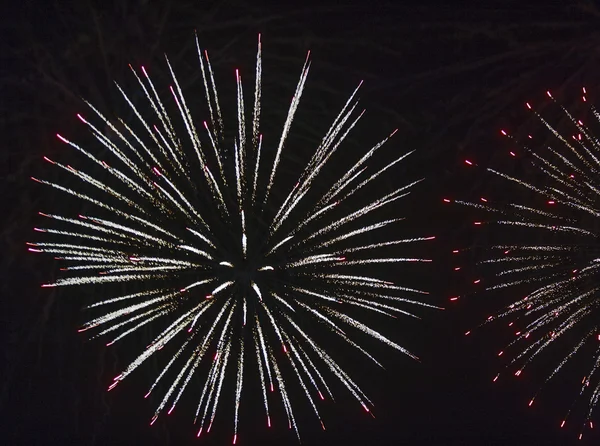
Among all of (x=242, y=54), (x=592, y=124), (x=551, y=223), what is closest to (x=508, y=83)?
(x=592, y=124)

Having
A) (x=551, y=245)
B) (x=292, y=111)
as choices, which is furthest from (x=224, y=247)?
(x=551, y=245)

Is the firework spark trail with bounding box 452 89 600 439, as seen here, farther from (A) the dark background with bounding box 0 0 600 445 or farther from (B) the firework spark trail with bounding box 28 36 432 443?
(B) the firework spark trail with bounding box 28 36 432 443

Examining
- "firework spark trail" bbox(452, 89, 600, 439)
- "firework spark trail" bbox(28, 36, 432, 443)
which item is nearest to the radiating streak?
"firework spark trail" bbox(28, 36, 432, 443)

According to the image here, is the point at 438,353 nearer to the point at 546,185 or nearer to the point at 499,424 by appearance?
the point at 499,424

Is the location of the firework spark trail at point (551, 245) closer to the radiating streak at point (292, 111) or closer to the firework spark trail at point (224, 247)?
the firework spark trail at point (224, 247)

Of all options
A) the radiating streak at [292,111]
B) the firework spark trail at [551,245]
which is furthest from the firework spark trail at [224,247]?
the firework spark trail at [551,245]
